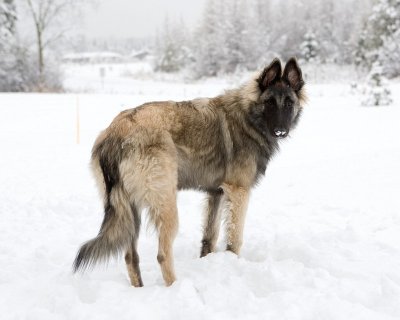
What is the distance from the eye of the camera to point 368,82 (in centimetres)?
2014

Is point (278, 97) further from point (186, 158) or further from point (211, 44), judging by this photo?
point (211, 44)

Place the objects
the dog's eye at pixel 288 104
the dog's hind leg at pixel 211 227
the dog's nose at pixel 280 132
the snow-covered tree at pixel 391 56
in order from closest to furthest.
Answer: the dog's nose at pixel 280 132 < the dog's eye at pixel 288 104 < the dog's hind leg at pixel 211 227 < the snow-covered tree at pixel 391 56

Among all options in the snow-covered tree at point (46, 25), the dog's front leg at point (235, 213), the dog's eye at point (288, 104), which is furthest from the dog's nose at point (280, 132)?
the snow-covered tree at point (46, 25)

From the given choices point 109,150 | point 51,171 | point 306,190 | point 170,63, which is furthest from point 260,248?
point 170,63

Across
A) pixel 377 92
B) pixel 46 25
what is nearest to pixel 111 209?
pixel 377 92

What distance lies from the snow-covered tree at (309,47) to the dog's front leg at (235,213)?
50.1 meters

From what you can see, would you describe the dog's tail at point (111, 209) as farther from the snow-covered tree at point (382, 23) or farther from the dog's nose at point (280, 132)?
the snow-covered tree at point (382, 23)

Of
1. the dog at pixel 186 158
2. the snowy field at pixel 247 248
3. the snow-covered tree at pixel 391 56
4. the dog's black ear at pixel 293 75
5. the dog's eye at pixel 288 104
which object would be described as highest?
the snow-covered tree at pixel 391 56

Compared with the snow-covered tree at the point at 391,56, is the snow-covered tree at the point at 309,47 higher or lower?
higher

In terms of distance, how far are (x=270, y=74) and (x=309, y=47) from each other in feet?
168

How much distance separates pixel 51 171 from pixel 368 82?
16.3 metres

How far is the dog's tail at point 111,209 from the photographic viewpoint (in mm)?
3346

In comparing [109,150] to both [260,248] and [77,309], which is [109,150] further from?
[260,248]

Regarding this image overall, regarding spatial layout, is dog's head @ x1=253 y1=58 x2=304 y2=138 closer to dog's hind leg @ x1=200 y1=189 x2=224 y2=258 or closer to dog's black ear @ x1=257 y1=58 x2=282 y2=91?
dog's black ear @ x1=257 y1=58 x2=282 y2=91
